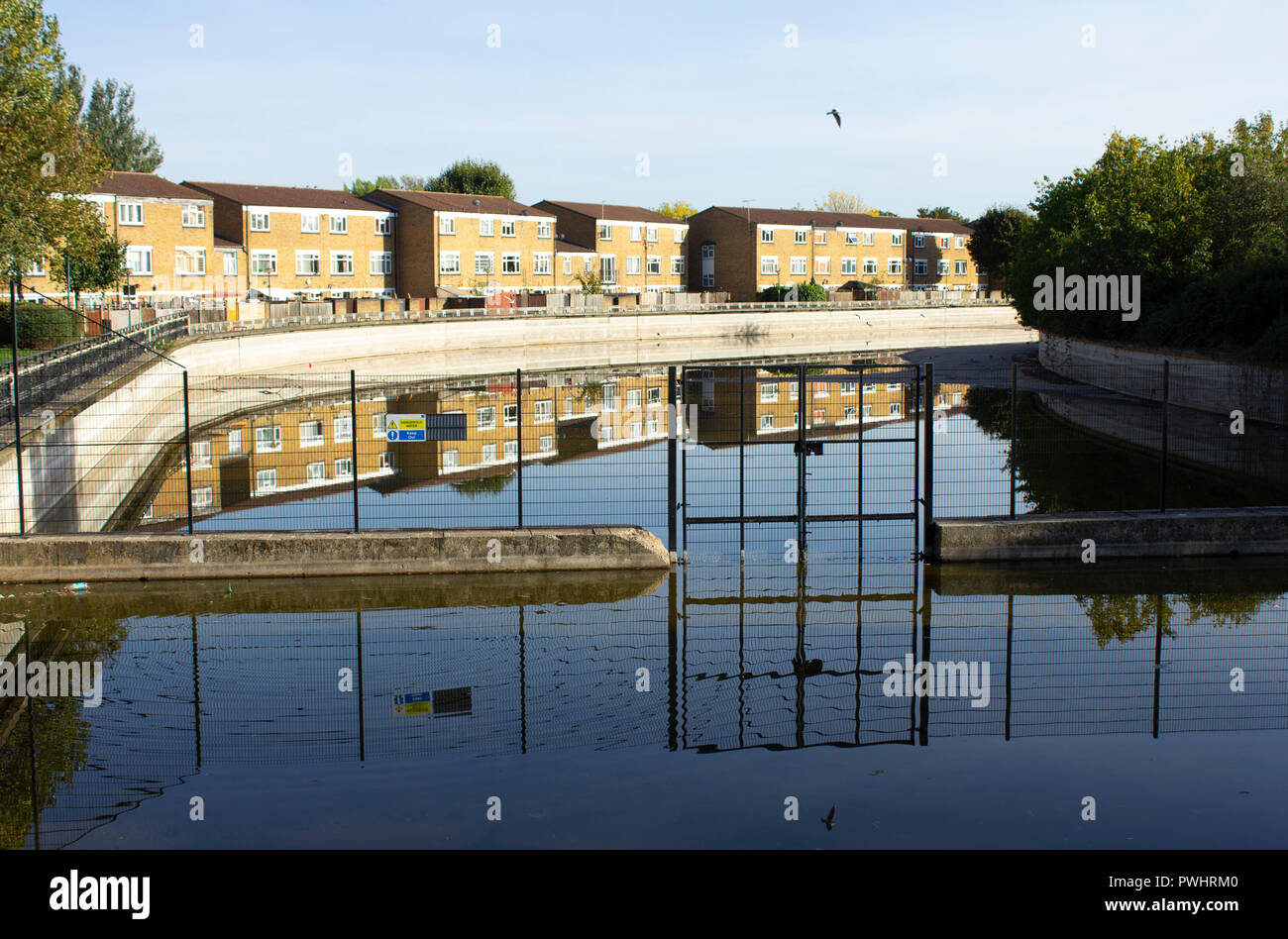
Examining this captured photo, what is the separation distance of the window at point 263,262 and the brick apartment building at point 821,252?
4150 cm

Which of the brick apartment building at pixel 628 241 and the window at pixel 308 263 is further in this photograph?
the brick apartment building at pixel 628 241

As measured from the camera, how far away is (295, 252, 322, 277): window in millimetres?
73688

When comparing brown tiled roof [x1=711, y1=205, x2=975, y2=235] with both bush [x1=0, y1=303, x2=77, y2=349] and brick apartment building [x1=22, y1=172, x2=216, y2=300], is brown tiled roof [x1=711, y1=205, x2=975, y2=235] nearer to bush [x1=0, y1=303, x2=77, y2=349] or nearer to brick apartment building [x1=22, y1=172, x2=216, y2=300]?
brick apartment building [x1=22, y1=172, x2=216, y2=300]

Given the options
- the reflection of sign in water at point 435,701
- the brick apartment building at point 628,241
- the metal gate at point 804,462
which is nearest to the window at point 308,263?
the brick apartment building at point 628,241

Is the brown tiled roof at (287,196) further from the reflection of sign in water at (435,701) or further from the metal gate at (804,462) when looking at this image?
the reflection of sign in water at (435,701)

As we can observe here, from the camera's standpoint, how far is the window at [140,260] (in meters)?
61.6

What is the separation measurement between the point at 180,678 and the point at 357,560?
4056mm

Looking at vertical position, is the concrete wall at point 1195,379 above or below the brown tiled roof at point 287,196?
below

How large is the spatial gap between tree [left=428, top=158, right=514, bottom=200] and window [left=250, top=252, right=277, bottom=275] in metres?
40.2

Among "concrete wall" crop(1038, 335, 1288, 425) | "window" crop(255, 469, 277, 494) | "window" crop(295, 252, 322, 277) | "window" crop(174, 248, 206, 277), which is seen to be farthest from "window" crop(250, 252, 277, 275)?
"window" crop(255, 469, 277, 494)

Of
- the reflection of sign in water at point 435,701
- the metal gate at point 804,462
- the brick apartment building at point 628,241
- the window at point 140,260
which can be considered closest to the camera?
the reflection of sign in water at point 435,701

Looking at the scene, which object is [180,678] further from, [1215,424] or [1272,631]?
[1215,424]

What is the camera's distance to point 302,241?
7356 cm

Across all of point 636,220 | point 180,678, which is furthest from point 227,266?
point 180,678
